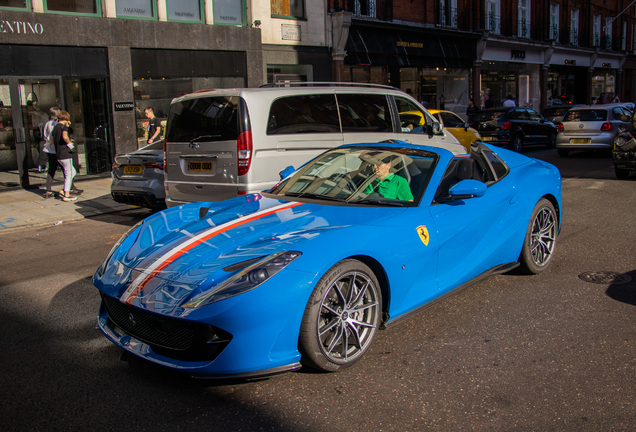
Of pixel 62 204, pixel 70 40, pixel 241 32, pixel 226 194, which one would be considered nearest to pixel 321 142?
pixel 226 194

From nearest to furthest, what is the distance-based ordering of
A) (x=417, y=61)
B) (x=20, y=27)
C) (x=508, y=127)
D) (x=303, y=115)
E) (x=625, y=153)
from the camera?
(x=303, y=115) → (x=625, y=153) → (x=20, y=27) → (x=508, y=127) → (x=417, y=61)

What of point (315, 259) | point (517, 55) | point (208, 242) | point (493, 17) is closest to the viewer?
point (315, 259)

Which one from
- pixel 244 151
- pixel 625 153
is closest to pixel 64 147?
pixel 244 151

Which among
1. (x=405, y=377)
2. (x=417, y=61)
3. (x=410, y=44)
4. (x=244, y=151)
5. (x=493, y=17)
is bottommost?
(x=405, y=377)

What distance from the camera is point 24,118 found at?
551 inches

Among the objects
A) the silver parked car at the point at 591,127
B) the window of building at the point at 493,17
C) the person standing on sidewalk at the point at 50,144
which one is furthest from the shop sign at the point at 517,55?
the person standing on sidewalk at the point at 50,144

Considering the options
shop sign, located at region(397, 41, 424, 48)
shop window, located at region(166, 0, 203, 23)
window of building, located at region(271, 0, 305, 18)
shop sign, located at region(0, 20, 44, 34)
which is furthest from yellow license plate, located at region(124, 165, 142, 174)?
shop sign, located at region(397, 41, 424, 48)

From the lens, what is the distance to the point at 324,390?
10.8 ft

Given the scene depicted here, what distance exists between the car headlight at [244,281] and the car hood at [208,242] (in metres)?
0.06

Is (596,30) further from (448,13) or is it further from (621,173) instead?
(621,173)

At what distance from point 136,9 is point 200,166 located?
10.7m

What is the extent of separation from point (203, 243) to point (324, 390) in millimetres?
1216

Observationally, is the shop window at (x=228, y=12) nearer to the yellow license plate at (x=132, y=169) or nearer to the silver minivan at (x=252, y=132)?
the yellow license plate at (x=132, y=169)

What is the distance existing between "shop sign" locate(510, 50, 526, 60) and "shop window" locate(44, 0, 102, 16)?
989 inches
